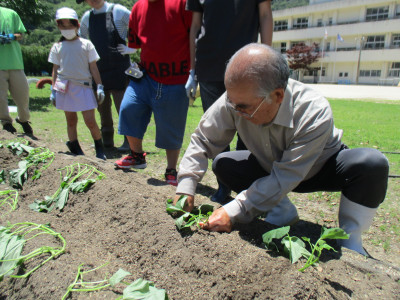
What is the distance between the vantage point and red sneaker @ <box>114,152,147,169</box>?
3412 mm

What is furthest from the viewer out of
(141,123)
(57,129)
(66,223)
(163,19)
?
(57,129)

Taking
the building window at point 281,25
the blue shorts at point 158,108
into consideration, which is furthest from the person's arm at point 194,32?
the building window at point 281,25

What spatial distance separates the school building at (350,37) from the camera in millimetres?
35469

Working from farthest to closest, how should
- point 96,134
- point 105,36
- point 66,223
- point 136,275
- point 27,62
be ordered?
1. point 27,62
2. point 105,36
3. point 96,134
4. point 66,223
5. point 136,275

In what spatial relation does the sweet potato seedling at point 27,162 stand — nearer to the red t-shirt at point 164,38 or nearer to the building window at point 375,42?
the red t-shirt at point 164,38

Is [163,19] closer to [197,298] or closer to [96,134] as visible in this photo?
[96,134]

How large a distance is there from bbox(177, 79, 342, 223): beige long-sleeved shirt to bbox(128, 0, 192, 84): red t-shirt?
1.24 metres

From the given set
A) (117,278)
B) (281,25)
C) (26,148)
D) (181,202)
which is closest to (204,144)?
(181,202)

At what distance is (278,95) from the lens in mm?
1733

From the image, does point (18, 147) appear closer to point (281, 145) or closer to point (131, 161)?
point (131, 161)

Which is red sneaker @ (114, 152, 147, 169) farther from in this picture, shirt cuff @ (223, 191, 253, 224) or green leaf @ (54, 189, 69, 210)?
shirt cuff @ (223, 191, 253, 224)

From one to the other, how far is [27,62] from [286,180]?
31194 millimetres

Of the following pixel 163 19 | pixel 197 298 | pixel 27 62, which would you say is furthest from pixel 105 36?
pixel 27 62

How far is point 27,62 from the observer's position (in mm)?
28219
